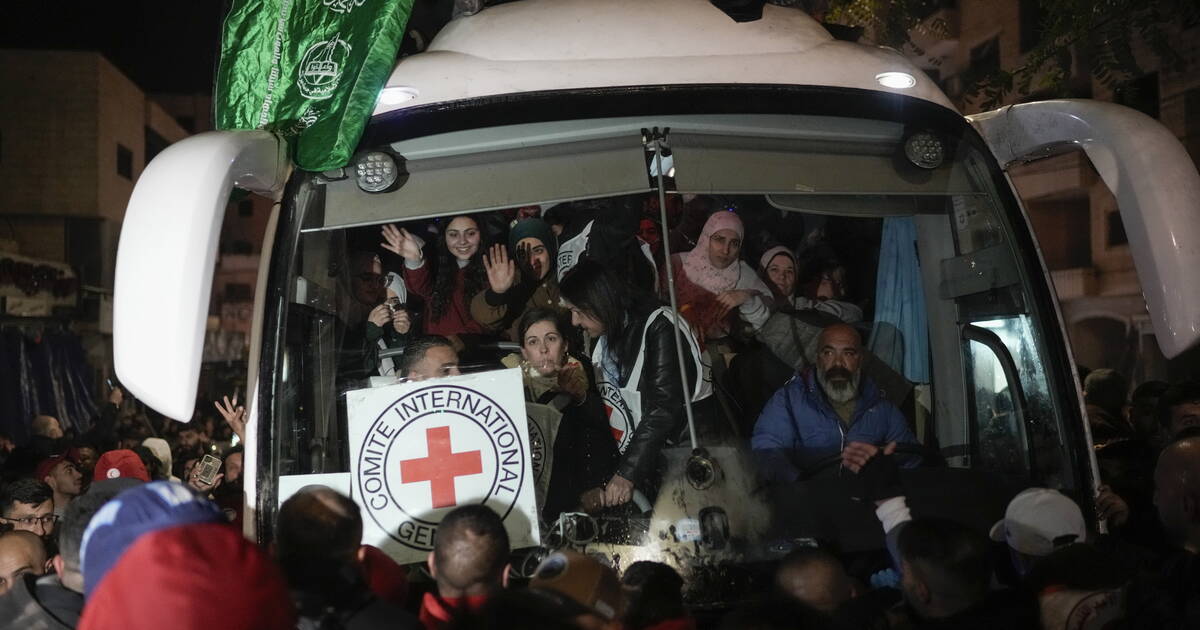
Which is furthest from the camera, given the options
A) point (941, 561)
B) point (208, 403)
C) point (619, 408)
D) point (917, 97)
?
point (208, 403)

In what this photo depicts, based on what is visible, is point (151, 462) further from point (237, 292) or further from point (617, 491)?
point (237, 292)

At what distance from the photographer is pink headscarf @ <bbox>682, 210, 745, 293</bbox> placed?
4.37 metres

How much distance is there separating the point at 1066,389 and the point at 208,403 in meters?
16.9

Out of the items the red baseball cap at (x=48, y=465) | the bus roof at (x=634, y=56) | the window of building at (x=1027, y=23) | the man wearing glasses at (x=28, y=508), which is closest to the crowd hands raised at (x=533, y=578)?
the bus roof at (x=634, y=56)

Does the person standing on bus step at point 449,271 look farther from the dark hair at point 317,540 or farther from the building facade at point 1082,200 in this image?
the building facade at point 1082,200

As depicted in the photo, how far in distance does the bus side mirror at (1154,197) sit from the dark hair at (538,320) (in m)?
1.75

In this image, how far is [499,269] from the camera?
4.16 meters

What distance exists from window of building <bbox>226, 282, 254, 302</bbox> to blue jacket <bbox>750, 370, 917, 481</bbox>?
1771 inches

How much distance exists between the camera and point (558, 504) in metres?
3.32

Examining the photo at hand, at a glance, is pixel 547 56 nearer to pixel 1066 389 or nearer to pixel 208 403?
pixel 1066 389

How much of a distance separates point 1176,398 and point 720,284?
252cm

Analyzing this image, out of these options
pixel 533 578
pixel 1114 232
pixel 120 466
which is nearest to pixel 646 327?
pixel 533 578

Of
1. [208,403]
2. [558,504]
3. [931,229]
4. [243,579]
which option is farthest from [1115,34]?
[208,403]

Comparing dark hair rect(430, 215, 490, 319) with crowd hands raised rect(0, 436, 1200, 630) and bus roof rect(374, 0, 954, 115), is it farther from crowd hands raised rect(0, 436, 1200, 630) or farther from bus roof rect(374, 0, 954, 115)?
crowd hands raised rect(0, 436, 1200, 630)
